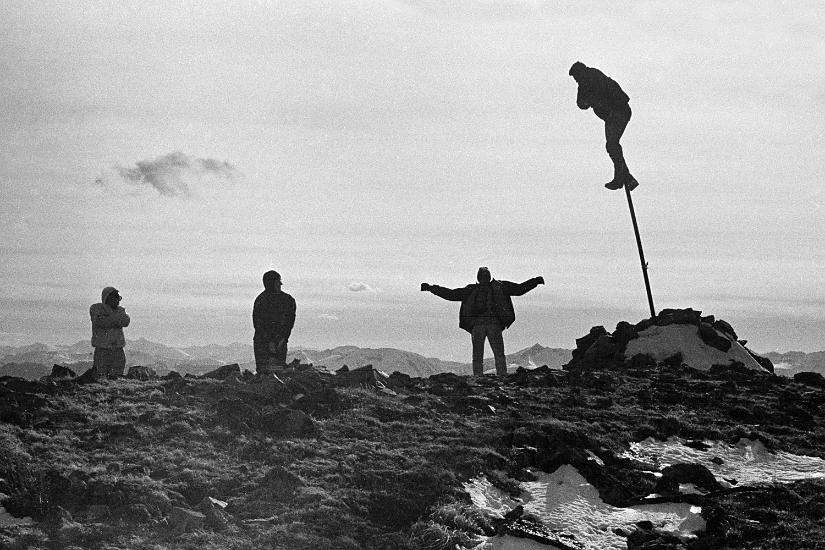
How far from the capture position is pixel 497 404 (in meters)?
17.2

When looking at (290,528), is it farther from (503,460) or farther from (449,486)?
(503,460)

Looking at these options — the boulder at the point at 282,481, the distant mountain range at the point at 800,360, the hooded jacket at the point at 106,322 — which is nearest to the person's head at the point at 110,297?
the hooded jacket at the point at 106,322

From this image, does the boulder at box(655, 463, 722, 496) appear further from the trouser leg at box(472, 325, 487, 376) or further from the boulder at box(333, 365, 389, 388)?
the trouser leg at box(472, 325, 487, 376)

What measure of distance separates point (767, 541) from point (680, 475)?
7.40ft

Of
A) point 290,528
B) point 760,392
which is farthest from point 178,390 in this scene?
point 760,392

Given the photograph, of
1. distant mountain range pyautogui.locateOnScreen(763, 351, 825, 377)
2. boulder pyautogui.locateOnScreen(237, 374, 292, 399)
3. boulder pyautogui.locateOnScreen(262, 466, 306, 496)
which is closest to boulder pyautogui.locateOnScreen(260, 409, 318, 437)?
boulder pyautogui.locateOnScreen(237, 374, 292, 399)

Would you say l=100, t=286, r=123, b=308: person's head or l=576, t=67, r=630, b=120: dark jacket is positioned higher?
l=576, t=67, r=630, b=120: dark jacket

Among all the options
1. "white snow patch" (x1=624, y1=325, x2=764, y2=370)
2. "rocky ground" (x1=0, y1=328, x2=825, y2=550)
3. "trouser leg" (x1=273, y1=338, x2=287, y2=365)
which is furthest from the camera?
"white snow patch" (x1=624, y1=325, x2=764, y2=370)

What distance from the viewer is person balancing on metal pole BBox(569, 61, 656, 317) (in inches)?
1066

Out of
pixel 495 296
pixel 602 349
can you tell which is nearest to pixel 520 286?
pixel 495 296

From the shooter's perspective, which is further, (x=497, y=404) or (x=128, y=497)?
(x=497, y=404)

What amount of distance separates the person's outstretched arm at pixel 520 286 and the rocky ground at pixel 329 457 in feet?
16.1

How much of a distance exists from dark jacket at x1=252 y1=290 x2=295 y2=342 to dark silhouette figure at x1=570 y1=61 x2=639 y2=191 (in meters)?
12.4

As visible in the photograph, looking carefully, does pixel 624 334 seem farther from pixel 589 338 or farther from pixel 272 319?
pixel 272 319
